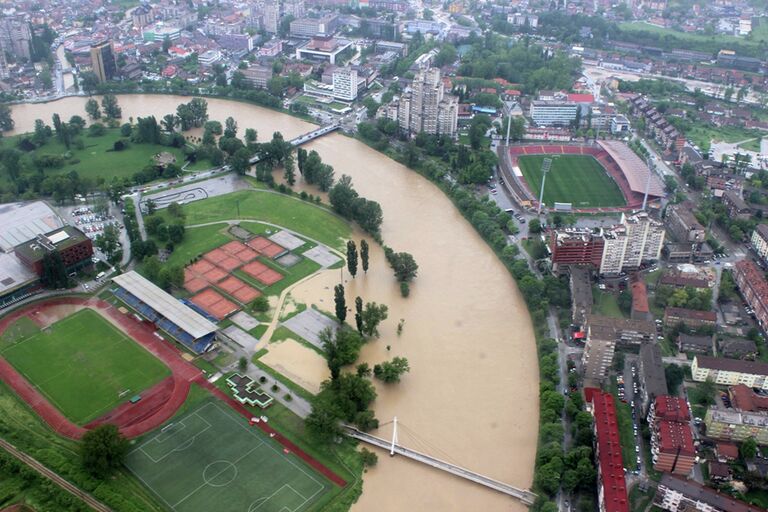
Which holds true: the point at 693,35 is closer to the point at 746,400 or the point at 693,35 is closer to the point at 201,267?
the point at 746,400

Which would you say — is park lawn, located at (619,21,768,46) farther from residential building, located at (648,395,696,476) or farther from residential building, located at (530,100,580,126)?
residential building, located at (648,395,696,476)

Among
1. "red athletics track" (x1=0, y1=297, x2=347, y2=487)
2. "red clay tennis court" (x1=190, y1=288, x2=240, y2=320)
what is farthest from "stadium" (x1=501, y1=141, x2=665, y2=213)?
"red athletics track" (x1=0, y1=297, x2=347, y2=487)

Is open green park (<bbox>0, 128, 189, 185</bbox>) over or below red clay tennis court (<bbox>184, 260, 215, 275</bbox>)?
over

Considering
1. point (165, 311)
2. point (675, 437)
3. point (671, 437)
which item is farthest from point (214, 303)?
point (675, 437)

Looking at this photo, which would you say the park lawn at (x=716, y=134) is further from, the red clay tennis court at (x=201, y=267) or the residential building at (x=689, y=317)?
the red clay tennis court at (x=201, y=267)

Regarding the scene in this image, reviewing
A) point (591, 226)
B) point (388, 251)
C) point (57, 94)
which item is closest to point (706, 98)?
point (591, 226)

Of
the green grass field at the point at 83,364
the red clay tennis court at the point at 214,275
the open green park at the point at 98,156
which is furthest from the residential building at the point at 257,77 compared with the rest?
the green grass field at the point at 83,364

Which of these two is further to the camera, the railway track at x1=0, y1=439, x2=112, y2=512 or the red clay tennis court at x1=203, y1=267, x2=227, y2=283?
the red clay tennis court at x1=203, y1=267, x2=227, y2=283
